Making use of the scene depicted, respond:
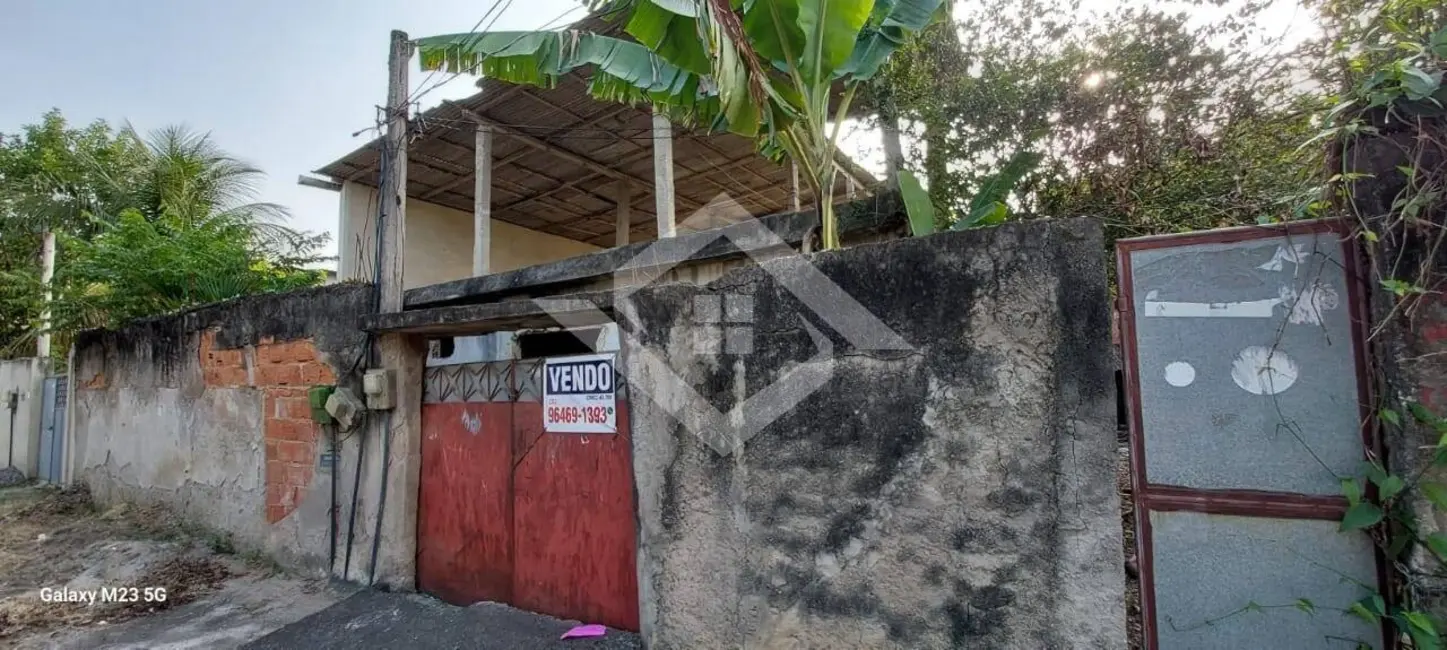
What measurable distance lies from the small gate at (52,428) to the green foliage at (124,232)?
0.75 metres

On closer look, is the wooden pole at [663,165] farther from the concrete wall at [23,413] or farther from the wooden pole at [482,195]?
the concrete wall at [23,413]

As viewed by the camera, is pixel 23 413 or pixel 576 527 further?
pixel 23 413

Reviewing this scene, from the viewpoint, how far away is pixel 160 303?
22.6 feet

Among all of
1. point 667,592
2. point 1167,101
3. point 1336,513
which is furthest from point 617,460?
point 1167,101

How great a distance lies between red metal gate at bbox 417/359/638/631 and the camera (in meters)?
3.64

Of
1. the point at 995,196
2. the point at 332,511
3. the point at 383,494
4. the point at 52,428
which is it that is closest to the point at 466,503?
the point at 383,494

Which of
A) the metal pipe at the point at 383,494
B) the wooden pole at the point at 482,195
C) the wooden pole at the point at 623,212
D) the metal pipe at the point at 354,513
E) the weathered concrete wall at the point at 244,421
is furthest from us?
the wooden pole at the point at 623,212

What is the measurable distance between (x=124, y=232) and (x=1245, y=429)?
9.74m

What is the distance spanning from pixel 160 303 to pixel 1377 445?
371 inches

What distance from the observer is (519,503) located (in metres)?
4.06

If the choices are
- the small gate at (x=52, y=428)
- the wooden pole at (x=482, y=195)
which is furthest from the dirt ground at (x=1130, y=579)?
the small gate at (x=52, y=428)

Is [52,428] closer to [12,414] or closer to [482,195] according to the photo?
[12,414]

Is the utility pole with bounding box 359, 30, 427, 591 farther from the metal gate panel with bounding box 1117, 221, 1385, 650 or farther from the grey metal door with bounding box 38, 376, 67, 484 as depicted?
the grey metal door with bounding box 38, 376, 67, 484

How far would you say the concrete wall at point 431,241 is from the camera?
796cm
